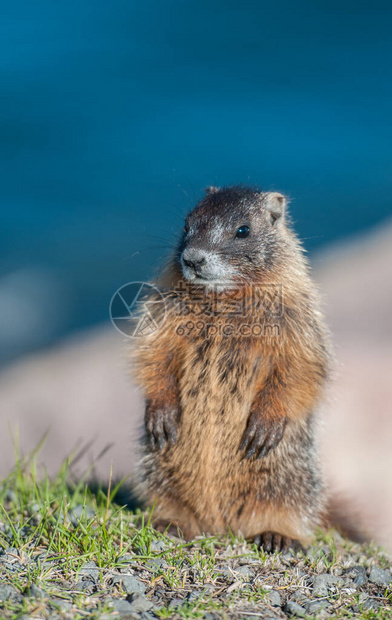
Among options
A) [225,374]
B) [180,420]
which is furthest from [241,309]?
[180,420]

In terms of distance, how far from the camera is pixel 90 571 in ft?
10.5

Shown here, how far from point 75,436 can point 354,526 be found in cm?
309

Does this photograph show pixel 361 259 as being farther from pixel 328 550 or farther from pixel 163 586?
pixel 163 586

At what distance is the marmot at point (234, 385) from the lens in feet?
13.1

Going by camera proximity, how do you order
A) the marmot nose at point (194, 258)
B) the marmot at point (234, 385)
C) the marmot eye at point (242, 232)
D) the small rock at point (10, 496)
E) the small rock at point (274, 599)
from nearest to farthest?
the small rock at point (274, 599), the marmot nose at point (194, 258), the marmot at point (234, 385), the marmot eye at point (242, 232), the small rock at point (10, 496)

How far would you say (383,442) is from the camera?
20.9ft

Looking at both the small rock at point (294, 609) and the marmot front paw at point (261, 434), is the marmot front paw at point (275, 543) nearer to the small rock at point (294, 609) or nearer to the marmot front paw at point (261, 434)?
the marmot front paw at point (261, 434)

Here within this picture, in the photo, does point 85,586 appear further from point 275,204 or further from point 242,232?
point 275,204

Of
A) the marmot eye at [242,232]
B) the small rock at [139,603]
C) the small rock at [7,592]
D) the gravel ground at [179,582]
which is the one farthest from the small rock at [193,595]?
the marmot eye at [242,232]

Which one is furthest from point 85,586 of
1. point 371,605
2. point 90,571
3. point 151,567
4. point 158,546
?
point 371,605

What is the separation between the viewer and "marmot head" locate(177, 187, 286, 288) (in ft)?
12.9

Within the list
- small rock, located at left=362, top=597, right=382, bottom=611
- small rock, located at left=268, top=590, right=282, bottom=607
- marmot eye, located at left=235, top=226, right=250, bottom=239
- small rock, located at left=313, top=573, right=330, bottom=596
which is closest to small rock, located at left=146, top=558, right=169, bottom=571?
small rock, located at left=268, top=590, right=282, bottom=607

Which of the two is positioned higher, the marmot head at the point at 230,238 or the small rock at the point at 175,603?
the marmot head at the point at 230,238

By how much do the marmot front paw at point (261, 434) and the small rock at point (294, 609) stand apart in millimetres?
994
